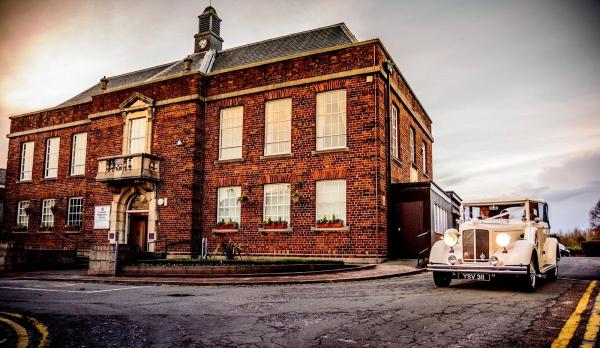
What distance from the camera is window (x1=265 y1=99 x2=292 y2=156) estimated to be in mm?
19266

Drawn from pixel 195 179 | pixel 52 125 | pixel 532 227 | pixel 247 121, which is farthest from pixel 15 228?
pixel 532 227

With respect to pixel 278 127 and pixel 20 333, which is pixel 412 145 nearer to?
pixel 278 127

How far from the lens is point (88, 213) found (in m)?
23.0

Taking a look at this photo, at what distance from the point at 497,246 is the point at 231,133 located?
45.7ft

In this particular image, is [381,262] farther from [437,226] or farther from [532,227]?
[532,227]

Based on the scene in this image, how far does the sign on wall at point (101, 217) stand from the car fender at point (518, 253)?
62.8ft

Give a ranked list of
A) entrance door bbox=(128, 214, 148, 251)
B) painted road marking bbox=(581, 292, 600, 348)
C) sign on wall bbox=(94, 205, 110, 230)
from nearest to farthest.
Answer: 1. painted road marking bbox=(581, 292, 600, 348)
2. entrance door bbox=(128, 214, 148, 251)
3. sign on wall bbox=(94, 205, 110, 230)

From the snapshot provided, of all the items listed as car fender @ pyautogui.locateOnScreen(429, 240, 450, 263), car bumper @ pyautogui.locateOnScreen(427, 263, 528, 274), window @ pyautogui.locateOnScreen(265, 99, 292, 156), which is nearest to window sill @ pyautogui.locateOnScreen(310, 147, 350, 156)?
window @ pyautogui.locateOnScreen(265, 99, 292, 156)

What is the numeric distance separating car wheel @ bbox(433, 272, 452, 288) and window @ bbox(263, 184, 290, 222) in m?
9.44

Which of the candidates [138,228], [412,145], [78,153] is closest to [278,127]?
[412,145]

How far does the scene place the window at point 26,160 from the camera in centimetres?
2769

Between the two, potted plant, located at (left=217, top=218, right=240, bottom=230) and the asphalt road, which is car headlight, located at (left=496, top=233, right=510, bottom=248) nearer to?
the asphalt road

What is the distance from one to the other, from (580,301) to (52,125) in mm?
28002

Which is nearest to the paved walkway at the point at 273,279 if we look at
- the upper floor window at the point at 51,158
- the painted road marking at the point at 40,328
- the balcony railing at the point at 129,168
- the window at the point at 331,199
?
the window at the point at 331,199
